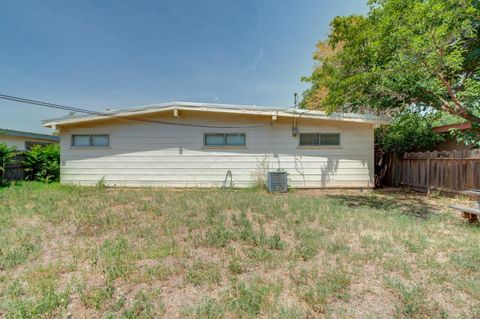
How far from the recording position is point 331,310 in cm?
196

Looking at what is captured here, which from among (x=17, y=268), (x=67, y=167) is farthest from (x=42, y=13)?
(x=17, y=268)

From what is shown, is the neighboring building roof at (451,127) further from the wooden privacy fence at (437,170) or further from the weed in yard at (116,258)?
the weed in yard at (116,258)

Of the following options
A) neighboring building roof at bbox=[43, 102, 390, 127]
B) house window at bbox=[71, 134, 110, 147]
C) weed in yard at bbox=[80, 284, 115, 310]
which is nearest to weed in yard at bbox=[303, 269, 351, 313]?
weed in yard at bbox=[80, 284, 115, 310]

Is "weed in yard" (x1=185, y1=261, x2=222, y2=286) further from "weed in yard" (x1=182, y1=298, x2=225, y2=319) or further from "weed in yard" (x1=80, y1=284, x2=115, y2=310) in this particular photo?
"weed in yard" (x1=80, y1=284, x2=115, y2=310)

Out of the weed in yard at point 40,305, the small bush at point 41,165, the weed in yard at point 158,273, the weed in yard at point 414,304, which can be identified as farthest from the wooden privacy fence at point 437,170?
the small bush at point 41,165

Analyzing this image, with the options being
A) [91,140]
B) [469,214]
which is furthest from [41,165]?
[469,214]

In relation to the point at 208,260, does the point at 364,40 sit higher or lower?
higher

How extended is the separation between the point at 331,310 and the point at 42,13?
11791 mm

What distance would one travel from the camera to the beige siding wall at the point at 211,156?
27.6 feet

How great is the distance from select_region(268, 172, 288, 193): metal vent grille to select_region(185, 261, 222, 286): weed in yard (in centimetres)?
529

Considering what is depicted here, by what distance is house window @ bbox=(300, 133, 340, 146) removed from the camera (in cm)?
843

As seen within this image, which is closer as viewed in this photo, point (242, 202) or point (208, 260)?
point (208, 260)

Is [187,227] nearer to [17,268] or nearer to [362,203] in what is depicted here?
[17,268]

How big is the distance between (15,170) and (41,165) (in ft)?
2.82
